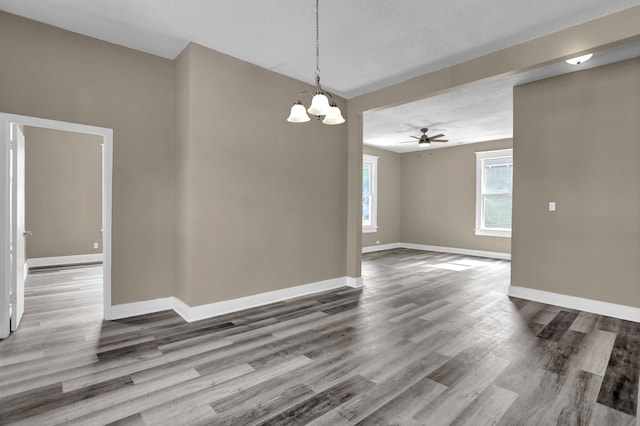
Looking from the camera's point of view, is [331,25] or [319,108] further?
[331,25]

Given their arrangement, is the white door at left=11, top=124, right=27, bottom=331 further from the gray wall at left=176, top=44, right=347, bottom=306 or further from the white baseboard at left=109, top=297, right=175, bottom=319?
the gray wall at left=176, top=44, right=347, bottom=306

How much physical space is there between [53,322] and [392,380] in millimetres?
3459

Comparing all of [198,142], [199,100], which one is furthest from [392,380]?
[199,100]

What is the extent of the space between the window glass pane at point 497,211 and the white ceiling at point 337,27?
14.2 feet

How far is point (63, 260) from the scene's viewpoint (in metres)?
6.50

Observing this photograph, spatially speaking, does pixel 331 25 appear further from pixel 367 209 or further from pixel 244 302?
pixel 367 209

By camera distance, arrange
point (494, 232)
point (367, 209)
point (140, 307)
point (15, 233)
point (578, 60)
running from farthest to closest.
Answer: point (367, 209), point (494, 232), point (140, 307), point (578, 60), point (15, 233)

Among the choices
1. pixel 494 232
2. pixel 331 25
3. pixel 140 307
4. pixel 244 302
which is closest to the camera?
pixel 331 25

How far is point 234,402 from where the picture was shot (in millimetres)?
2062

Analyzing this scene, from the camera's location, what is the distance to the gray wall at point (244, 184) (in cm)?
354

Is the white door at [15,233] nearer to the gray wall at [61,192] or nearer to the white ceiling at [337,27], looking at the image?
the white ceiling at [337,27]

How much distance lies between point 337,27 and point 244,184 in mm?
1940

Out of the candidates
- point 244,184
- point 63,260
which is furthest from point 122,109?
point 63,260

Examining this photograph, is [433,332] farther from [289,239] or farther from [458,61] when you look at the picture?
[458,61]
